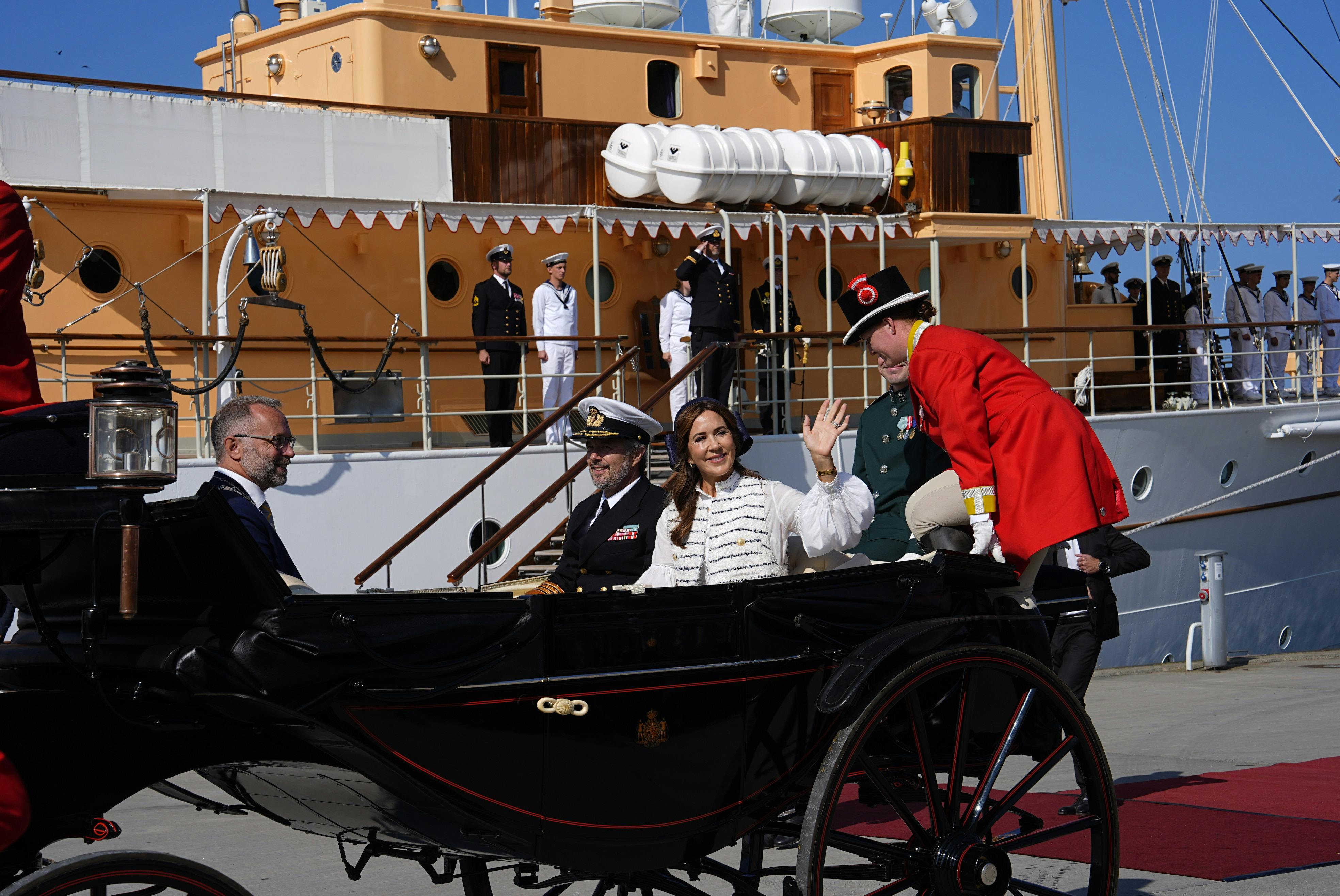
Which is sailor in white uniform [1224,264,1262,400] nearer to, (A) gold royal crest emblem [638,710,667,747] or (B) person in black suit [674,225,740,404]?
(B) person in black suit [674,225,740,404]

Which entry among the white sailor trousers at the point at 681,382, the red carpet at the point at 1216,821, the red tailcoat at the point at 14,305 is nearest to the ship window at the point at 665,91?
the white sailor trousers at the point at 681,382

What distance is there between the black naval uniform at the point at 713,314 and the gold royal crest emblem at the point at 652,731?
9.74 metres

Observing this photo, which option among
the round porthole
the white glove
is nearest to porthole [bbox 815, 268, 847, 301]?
the round porthole

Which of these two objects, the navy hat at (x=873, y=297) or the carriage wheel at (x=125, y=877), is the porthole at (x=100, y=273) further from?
the carriage wheel at (x=125, y=877)

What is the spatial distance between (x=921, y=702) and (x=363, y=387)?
859cm

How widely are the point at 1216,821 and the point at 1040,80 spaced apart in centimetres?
1650

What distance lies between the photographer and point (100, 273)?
1284cm

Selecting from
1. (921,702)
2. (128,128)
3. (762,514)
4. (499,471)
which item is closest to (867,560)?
(762,514)

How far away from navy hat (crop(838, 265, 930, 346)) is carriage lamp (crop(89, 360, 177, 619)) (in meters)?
2.44

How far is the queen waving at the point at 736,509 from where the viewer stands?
434 centimetres

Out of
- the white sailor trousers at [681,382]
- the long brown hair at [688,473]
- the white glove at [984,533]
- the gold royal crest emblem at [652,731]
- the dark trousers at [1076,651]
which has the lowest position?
the dark trousers at [1076,651]

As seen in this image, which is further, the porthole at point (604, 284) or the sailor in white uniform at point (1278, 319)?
the sailor in white uniform at point (1278, 319)

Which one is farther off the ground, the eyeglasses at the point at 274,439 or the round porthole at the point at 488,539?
the eyeglasses at the point at 274,439

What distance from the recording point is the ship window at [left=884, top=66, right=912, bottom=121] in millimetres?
18000
